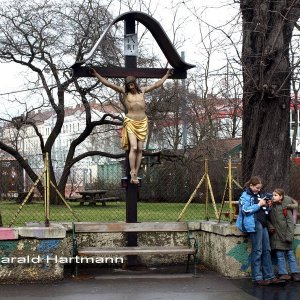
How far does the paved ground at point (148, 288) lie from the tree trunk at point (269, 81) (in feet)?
8.57

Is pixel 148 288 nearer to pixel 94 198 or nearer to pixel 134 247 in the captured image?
pixel 134 247

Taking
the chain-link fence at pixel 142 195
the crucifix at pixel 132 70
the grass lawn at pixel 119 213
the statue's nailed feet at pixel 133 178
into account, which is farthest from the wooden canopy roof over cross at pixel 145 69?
the grass lawn at pixel 119 213

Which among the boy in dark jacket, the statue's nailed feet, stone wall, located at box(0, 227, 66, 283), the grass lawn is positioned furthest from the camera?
the grass lawn

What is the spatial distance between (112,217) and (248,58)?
6.08m

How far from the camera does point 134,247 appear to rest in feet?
31.8

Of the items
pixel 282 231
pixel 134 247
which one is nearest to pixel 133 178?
pixel 134 247

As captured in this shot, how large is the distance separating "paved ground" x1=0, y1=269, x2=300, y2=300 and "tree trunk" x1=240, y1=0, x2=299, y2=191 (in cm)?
261

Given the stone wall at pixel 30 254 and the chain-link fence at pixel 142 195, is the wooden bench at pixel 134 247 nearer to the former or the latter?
the stone wall at pixel 30 254

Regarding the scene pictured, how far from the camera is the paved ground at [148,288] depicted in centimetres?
795

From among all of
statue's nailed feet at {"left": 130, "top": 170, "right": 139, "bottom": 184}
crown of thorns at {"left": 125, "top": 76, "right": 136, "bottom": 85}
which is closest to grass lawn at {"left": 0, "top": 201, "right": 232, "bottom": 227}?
statue's nailed feet at {"left": 130, "top": 170, "right": 139, "bottom": 184}

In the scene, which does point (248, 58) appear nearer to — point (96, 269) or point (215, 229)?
point (215, 229)

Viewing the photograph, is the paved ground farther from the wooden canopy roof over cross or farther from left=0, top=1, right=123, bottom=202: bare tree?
left=0, top=1, right=123, bottom=202: bare tree

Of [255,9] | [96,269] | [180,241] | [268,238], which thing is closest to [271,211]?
[268,238]

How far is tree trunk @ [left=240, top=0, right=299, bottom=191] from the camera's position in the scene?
34.8ft
